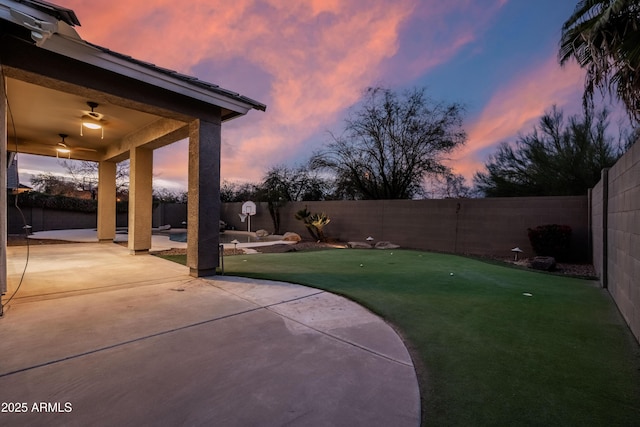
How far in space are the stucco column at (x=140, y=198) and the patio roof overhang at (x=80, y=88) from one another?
50 centimetres

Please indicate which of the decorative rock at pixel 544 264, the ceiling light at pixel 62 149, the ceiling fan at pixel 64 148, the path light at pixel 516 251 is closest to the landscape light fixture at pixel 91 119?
the ceiling fan at pixel 64 148

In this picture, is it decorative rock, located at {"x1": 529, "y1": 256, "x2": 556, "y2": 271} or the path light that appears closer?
decorative rock, located at {"x1": 529, "y1": 256, "x2": 556, "y2": 271}

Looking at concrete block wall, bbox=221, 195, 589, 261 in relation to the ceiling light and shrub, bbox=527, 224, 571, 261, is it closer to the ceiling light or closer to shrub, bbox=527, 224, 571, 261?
shrub, bbox=527, 224, 571, 261

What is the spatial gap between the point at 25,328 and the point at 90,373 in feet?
4.79

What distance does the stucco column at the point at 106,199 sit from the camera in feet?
32.6

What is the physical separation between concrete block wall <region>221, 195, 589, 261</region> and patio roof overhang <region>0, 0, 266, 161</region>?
23.8 feet

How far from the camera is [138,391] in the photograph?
6.32 feet

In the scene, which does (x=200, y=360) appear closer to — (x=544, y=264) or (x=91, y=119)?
(x=91, y=119)

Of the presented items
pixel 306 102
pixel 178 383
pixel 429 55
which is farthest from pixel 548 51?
pixel 178 383

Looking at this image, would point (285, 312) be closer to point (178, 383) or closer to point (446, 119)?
point (178, 383)

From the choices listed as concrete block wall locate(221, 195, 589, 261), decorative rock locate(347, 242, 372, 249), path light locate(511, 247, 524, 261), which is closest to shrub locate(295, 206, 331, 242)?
concrete block wall locate(221, 195, 589, 261)

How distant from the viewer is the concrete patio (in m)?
1.75

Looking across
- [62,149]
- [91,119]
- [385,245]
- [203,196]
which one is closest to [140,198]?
[91,119]

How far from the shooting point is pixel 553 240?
7711 millimetres
